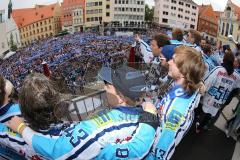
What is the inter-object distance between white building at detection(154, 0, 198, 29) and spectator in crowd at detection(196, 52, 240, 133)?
48923 mm

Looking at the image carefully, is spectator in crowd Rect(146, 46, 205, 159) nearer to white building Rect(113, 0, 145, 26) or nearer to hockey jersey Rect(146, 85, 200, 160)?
hockey jersey Rect(146, 85, 200, 160)

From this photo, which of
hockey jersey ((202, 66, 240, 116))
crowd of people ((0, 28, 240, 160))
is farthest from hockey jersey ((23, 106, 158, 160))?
hockey jersey ((202, 66, 240, 116))

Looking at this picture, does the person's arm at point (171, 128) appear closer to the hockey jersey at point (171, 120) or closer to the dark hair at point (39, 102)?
the hockey jersey at point (171, 120)

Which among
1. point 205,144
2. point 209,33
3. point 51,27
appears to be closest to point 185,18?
point 209,33

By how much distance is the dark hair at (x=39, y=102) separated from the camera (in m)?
1.51

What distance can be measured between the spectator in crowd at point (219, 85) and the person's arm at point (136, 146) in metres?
1.91

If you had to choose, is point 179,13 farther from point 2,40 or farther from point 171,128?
point 171,128

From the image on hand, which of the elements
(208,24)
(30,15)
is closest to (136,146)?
(30,15)

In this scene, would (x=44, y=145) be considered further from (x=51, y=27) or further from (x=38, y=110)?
(x=51, y=27)

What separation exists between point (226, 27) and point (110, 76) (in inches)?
1664

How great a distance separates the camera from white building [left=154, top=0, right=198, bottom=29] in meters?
51.6

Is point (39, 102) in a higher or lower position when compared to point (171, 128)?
higher

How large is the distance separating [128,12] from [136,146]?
52.1m

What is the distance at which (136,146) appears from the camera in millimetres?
1519
